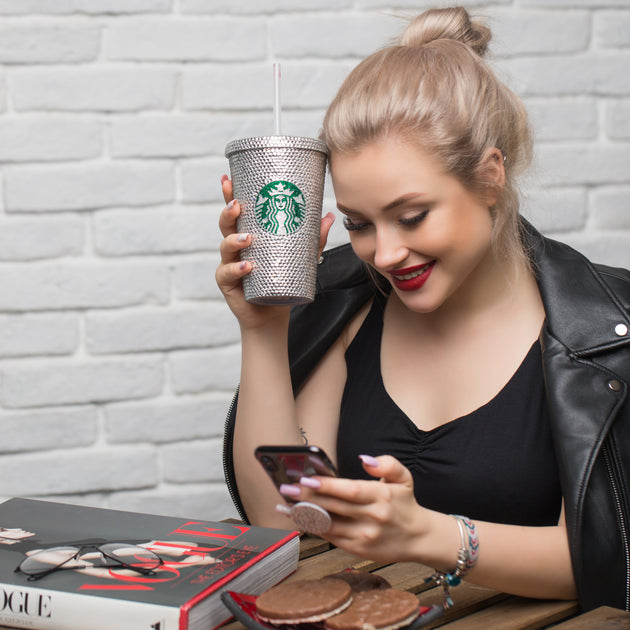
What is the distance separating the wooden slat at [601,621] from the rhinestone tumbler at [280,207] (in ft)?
1.50

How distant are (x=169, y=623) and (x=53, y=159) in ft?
3.64

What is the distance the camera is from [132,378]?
1633 millimetres

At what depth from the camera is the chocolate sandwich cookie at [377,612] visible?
0.70 m

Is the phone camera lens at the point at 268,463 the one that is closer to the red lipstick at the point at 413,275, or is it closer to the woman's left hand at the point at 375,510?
the woman's left hand at the point at 375,510

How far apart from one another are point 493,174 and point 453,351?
0.98 ft

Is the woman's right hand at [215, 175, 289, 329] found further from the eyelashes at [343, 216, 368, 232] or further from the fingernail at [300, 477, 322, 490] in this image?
the fingernail at [300, 477, 322, 490]

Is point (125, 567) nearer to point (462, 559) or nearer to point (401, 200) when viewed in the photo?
point (462, 559)

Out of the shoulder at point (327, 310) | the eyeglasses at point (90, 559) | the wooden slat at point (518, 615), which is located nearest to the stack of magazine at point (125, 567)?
the eyeglasses at point (90, 559)

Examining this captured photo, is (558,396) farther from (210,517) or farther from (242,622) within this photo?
(210,517)

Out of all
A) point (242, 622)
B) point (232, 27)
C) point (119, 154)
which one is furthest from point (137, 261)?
point (242, 622)

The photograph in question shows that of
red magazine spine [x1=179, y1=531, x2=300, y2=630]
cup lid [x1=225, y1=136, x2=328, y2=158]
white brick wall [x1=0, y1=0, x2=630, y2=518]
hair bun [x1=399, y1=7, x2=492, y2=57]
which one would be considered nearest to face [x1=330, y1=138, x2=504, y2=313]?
cup lid [x1=225, y1=136, x2=328, y2=158]

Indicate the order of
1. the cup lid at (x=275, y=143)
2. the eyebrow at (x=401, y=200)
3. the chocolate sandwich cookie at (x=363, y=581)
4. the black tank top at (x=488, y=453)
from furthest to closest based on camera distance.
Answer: the black tank top at (x=488, y=453), the eyebrow at (x=401, y=200), the cup lid at (x=275, y=143), the chocolate sandwich cookie at (x=363, y=581)

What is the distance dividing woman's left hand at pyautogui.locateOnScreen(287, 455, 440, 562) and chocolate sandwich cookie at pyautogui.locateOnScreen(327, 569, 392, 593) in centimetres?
2

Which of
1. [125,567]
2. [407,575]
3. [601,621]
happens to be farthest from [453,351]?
[125,567]
